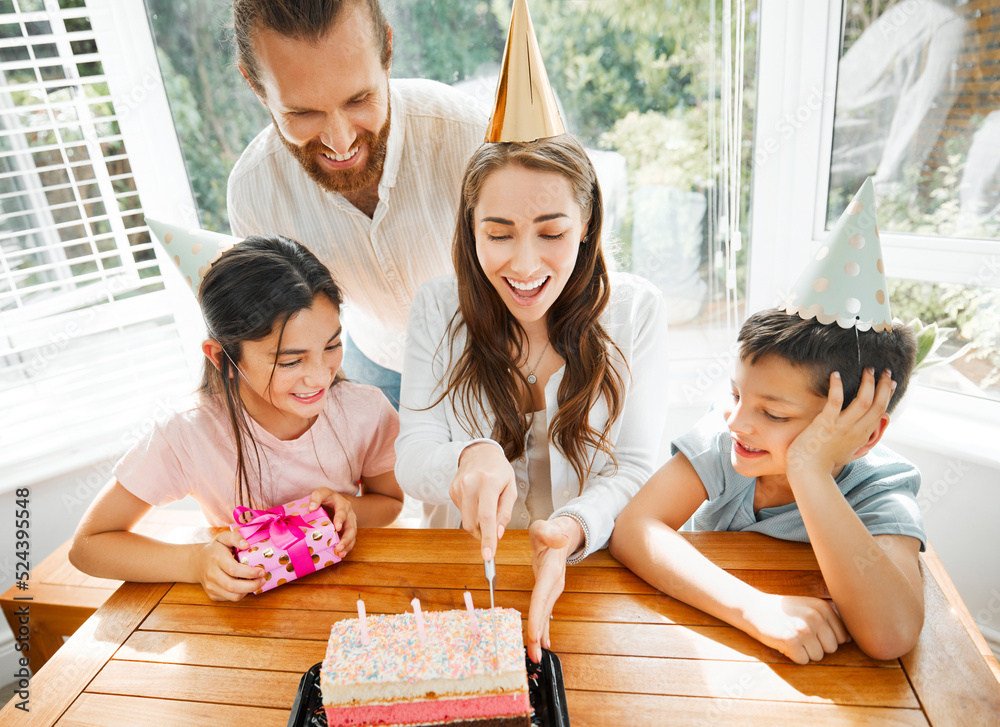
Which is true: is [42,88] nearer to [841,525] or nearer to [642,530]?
[642,530]

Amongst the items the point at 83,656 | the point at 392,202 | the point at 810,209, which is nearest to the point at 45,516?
the point at 83,656

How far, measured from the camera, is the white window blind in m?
2.17

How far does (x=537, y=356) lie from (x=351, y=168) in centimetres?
63

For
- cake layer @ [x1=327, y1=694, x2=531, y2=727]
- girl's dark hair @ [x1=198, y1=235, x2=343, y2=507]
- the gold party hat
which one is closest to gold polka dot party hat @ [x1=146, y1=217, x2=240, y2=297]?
girl's dark hair @ [x1=198, y1=235, x2=343, y2=507]

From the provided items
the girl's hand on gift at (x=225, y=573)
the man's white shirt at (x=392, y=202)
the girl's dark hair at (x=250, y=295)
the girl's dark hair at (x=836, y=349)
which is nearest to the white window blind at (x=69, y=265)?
the man's white shirt at (x=392, y=202)

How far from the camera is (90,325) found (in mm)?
2430

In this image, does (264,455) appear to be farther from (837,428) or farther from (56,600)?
(837,428)

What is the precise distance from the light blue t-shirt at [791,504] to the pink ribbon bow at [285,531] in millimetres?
760

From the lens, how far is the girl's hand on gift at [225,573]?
46.6 inches

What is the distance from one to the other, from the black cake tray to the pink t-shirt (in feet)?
2.04

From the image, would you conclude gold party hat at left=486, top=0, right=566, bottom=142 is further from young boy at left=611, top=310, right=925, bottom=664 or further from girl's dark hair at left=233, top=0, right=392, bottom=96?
young boy at left=611, top=310, right=925, bottom=664

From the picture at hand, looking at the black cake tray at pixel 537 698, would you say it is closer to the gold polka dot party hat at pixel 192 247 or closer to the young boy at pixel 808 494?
the young boy at pixel 808 494

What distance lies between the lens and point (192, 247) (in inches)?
56.3

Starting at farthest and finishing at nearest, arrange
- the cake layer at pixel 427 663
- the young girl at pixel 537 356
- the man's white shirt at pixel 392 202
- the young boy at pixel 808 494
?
the man's white shirt at pixel 392 202 < the young girl at pixel 537 356 < the young boy at pixel 808 494 < the cake layer at pixel 427 663
